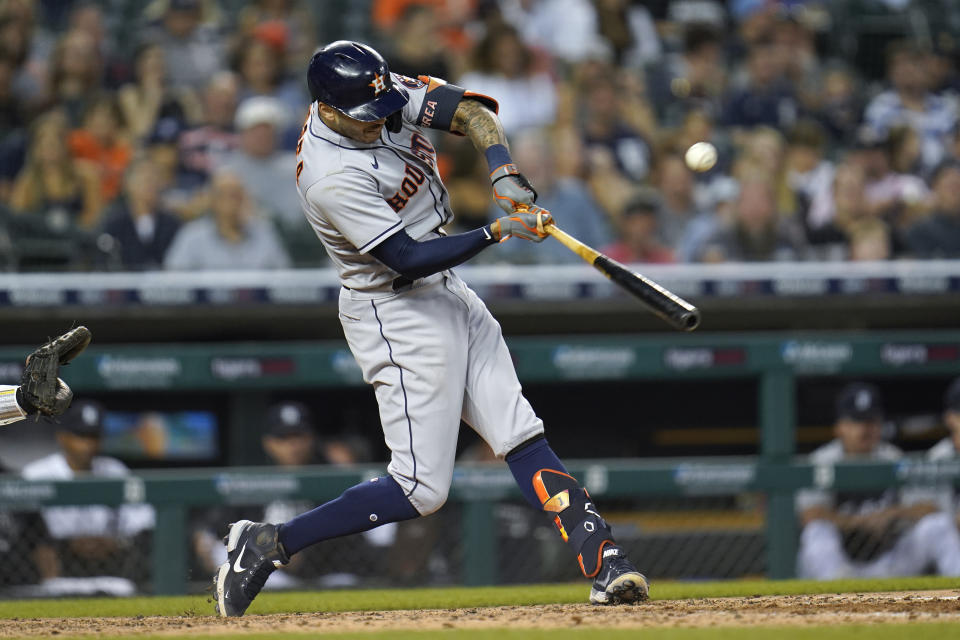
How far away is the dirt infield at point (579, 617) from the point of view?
Answer: 3.42 meters

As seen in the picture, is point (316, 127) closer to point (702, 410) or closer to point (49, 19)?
point (702, 410)

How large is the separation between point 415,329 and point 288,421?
2.17 m

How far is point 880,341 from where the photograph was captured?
19.3ft

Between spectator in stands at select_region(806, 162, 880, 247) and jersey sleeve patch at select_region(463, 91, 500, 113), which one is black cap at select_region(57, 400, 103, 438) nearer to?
jersey sleeve patch at select_region(463, 91, 500, 113)

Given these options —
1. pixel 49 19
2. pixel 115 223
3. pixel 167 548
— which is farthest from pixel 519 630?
pixel 49 19

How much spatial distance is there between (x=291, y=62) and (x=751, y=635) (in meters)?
6.01

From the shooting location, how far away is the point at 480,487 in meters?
5.62

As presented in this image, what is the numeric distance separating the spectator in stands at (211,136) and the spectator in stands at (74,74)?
73cm

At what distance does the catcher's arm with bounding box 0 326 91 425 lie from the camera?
3939mm

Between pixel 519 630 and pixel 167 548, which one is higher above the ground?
pixel 519 630

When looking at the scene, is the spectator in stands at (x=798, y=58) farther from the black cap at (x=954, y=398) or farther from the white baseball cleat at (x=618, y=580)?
the white baseball cleat at (x=618, y=580)

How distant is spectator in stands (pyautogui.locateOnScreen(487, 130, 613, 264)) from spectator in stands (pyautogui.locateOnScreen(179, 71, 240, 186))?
1.60 meters

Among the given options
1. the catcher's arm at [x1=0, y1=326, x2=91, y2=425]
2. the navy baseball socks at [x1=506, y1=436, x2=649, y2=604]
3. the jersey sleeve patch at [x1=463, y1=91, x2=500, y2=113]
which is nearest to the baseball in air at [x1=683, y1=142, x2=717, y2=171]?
the jersey sleeve patch at [x1=463, y1=91, x2=500, y2=113]

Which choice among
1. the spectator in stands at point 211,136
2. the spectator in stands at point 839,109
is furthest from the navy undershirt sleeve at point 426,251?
the spectator in stands at point 839,109
